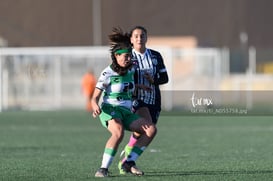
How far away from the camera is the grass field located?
1206 cm

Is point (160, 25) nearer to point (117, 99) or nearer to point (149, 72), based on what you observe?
point (149, 72)

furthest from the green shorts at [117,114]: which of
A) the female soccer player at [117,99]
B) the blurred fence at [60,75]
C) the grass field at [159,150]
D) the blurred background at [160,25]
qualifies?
the blurred background at [160,25]

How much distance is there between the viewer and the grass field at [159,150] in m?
12.1

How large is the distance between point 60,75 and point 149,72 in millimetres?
25537

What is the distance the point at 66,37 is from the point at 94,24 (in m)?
1.87

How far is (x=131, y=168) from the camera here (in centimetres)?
1182

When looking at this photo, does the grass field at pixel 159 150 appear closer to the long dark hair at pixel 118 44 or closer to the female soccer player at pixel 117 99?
the female soccer player at pixel 117 99

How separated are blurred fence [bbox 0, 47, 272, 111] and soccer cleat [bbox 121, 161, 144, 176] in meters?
23.7

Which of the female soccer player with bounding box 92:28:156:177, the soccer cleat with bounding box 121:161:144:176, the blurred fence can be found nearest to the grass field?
the soccer cleat with bounding box 121:161:144:176

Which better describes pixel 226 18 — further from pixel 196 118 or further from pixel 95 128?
pixel 95 128

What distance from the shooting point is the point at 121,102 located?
37.8 feet

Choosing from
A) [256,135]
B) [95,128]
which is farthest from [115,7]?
[256,135]

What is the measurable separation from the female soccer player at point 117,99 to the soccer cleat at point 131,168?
48cm

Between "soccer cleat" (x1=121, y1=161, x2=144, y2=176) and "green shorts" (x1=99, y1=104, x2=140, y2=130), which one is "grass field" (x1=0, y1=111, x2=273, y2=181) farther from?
"green shorts" (x1=99, y1=104, x2=140, y2=130)
